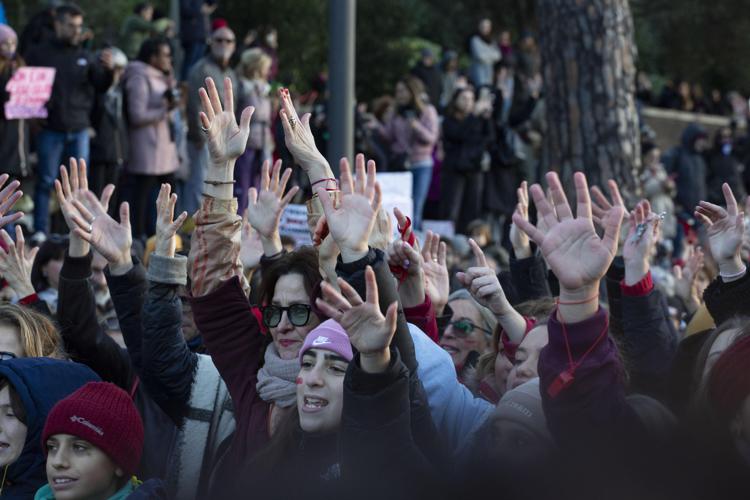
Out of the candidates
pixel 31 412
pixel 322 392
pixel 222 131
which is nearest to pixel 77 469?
pixel 31 412

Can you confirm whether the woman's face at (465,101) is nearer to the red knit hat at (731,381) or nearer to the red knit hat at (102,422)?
the red knit hat at (102,422)

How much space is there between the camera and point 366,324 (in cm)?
345

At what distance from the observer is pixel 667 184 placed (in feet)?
54.4

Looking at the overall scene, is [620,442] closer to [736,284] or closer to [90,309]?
[736,284]

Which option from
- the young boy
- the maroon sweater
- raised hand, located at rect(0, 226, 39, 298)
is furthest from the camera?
raised hand, located at rect(0, 226, 39, 298)

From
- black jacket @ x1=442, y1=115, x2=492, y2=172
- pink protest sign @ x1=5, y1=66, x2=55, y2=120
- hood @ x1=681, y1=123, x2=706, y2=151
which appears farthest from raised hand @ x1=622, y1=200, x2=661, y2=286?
hood @ x1=681, y1=123, x2=706, y2=151

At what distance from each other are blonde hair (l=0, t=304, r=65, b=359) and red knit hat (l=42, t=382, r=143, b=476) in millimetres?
704

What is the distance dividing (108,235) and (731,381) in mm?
2654

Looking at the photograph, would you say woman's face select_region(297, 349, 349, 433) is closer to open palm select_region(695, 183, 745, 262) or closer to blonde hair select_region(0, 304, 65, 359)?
blonde hair select_region(0, 304, 65, 359)

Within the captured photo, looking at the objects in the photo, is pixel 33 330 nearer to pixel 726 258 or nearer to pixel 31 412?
pixel 31 412

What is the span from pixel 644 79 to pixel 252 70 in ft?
44.4

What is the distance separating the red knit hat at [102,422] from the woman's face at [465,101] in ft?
35.0

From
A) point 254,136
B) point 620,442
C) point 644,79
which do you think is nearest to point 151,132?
point 254,136

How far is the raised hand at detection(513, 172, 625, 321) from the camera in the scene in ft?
10.8
